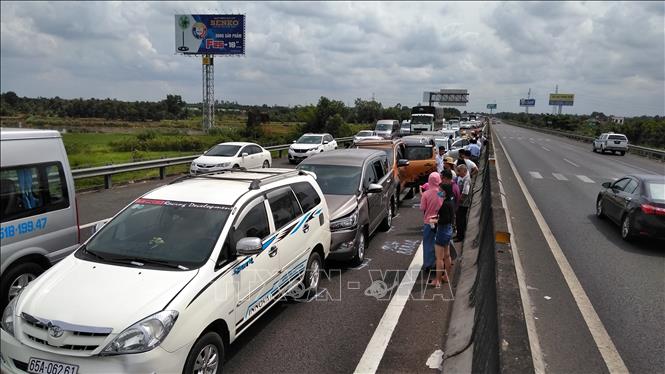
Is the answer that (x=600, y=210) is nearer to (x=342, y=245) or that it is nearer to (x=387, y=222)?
(x=387, y=222)

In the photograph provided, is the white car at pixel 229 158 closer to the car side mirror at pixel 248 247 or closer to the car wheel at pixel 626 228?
the car wheel at pixel 626 228

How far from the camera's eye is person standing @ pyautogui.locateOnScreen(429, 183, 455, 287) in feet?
23.2

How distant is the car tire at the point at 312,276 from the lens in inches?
255

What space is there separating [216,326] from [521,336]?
2582mm

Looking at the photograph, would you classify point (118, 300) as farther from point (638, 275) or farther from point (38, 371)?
point (638, 275)

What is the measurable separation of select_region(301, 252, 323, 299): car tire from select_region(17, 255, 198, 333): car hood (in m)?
2.43

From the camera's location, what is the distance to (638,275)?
26.3 feet

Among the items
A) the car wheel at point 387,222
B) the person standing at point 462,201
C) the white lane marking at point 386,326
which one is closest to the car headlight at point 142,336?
the white lane marking at point 386,326

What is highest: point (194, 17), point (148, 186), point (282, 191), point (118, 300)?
point (194, 17)

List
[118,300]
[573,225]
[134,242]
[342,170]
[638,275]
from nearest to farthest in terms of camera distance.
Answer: [118,300]
[134,242]
[638,275]
[342,170]
[573,225]

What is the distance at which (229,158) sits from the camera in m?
19.3

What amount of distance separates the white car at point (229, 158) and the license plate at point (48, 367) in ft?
48.5

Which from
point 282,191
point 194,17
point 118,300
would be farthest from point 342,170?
point 194,17

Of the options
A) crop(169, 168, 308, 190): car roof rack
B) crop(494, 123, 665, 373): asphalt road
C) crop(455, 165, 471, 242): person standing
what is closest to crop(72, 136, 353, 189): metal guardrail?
crop(169, 168, 308, 190): car roof rack
